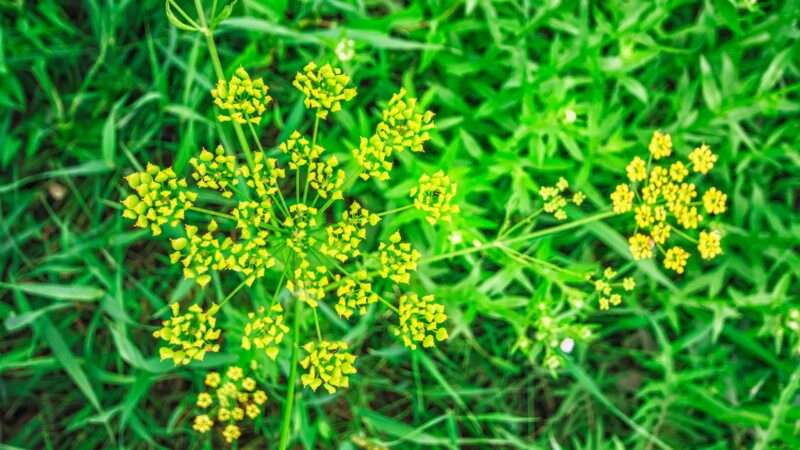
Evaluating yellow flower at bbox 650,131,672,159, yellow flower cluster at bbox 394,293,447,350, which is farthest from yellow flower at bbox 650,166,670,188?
yellow flower cluster at bbox 394,293,447,350

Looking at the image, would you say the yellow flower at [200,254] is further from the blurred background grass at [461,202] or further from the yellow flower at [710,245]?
the yellow flower at [710,245]

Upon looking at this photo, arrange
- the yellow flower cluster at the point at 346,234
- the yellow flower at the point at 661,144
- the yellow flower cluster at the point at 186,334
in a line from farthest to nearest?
the yellow flower at the point at 661,144, the yellow flower cluster at the point at 346,234, the yellow flower cluster at the point at 186,334

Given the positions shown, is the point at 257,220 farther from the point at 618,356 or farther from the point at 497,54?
the point at 618,356

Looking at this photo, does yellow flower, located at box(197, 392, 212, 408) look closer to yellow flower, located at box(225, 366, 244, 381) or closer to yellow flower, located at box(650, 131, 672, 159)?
yellow flower, located at box(225, 366, 244, 381)

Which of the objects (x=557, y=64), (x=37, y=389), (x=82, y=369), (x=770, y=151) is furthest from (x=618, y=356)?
(x=37, y=389)

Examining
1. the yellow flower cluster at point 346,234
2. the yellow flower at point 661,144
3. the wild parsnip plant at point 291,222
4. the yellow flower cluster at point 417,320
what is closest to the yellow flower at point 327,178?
the wild parsnip plant at point 291,222

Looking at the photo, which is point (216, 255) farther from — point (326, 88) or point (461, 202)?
point (461, 202)

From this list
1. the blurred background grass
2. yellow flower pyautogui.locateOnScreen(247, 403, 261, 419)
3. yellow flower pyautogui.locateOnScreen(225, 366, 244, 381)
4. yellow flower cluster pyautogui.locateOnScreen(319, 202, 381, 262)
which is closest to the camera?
yellow flower cluster pyautogui.locateOnScreen(319, 202, 381, 262)

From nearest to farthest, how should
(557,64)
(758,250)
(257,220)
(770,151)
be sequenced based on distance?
(257,220) < (557,64) < (770,151) < (758,250)
